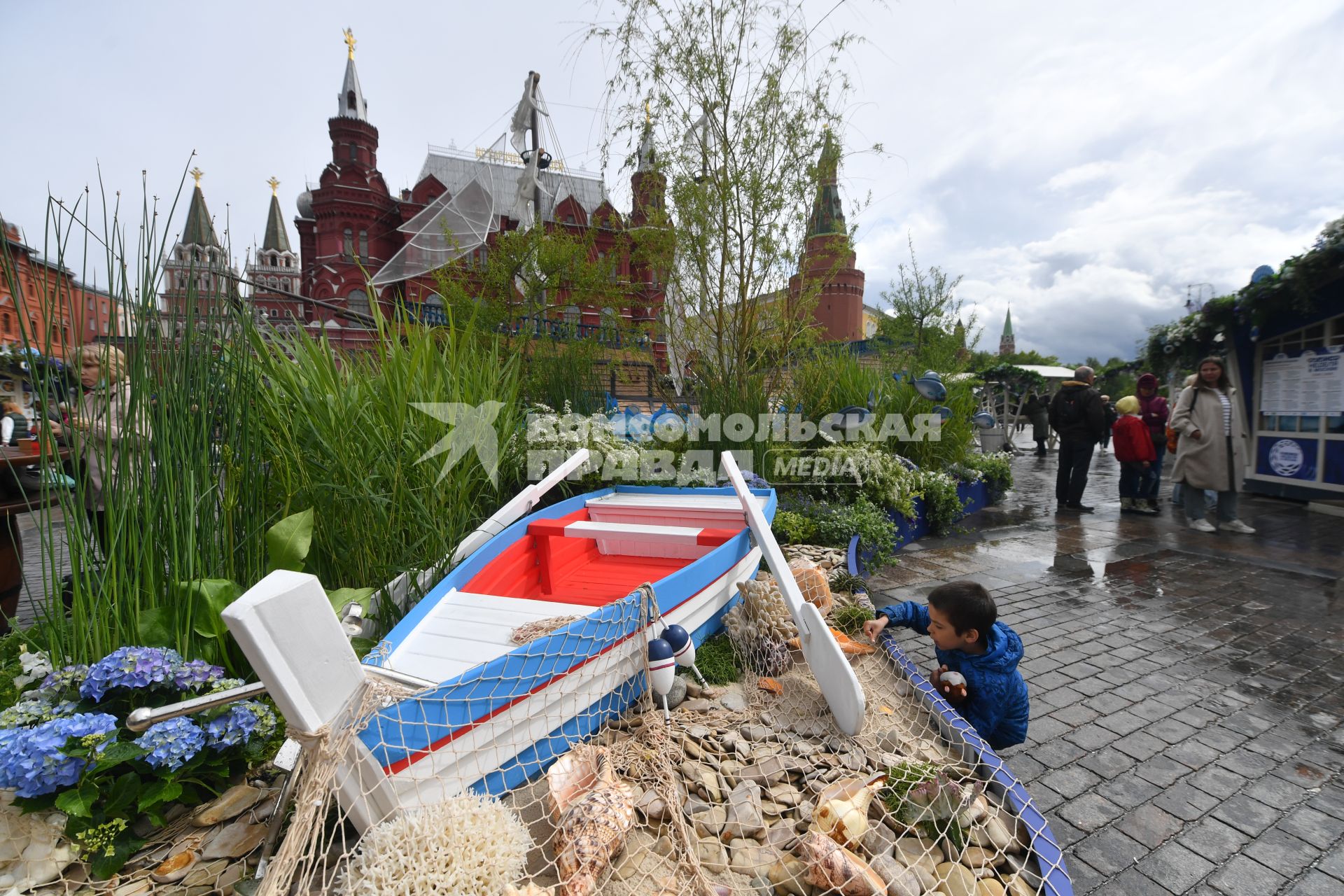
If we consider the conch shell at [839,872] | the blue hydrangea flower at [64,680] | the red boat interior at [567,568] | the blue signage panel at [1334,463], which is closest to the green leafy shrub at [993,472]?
the blue signage panel at [1334,463]

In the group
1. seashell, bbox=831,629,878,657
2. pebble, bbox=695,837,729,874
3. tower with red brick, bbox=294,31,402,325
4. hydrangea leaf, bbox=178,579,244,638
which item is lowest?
pebble, bbox=695,837,729,874

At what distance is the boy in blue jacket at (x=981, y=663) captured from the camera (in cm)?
228

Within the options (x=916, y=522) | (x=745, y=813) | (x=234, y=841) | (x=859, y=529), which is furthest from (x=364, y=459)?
(x=916, y=522)

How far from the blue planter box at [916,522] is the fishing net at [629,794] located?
2079 millimetres

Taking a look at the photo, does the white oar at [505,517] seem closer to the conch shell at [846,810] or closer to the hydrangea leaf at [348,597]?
the hydrangea leaf at [348,597]

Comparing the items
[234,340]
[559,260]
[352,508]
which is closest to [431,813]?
[352,508]

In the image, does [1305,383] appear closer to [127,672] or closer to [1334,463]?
[1334,463]

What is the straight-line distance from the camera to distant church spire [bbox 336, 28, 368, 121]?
99.5 feet

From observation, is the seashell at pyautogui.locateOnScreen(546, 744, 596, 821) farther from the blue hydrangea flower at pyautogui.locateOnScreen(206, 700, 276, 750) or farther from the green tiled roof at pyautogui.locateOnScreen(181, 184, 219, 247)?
the green tiled roof at pyautogui.locateOnScreen(181, 184, 219, 247)

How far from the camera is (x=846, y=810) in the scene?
1.77 meters

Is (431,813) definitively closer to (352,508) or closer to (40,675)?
(40,675)

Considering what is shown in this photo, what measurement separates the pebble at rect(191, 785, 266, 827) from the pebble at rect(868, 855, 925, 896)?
1.86 metres

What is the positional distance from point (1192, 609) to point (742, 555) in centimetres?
335

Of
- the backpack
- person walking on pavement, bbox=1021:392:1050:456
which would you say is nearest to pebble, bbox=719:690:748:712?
the backpack
